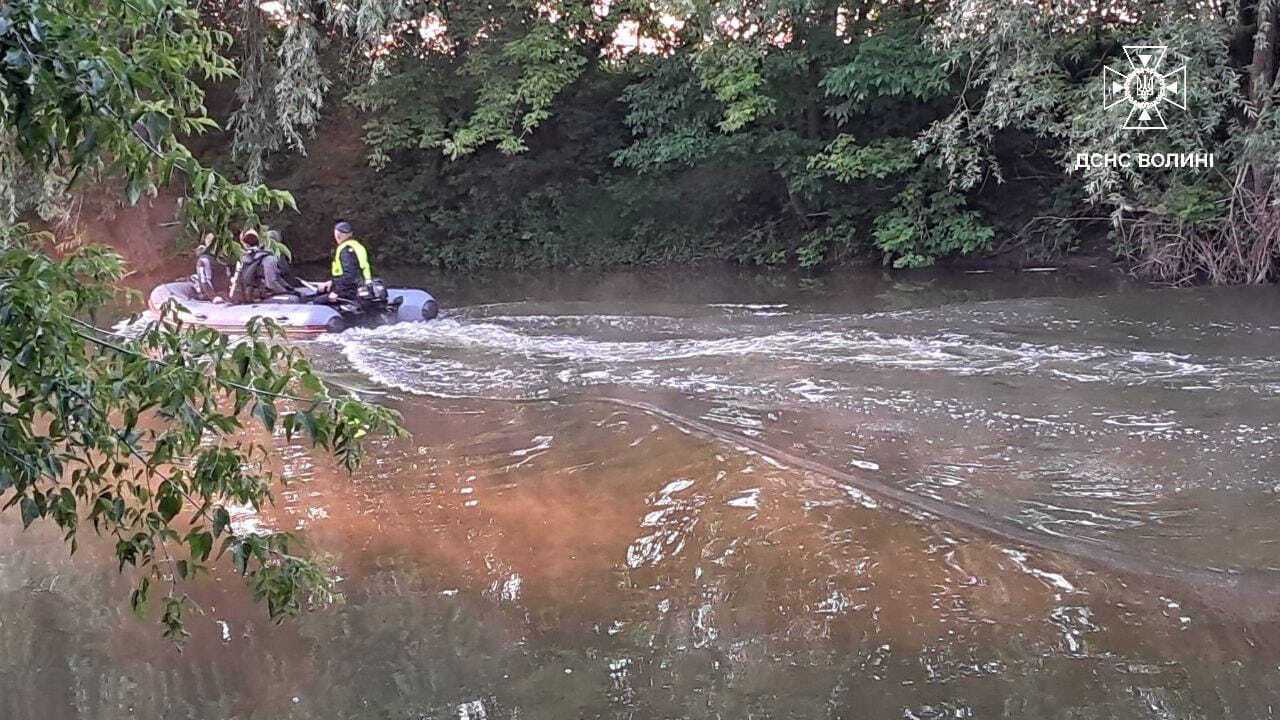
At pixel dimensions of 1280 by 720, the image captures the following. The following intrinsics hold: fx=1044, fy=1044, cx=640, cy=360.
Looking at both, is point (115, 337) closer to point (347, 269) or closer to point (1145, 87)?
point (347, 269)

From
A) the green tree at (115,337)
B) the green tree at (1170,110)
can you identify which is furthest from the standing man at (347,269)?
the green tree at (115,337)

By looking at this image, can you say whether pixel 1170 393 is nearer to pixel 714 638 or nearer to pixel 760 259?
pixel 714 638

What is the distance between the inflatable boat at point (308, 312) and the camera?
11625mm

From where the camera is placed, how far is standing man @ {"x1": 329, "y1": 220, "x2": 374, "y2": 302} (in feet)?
39.6

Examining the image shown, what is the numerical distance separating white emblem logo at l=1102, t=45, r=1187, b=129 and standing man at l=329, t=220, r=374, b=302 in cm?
866

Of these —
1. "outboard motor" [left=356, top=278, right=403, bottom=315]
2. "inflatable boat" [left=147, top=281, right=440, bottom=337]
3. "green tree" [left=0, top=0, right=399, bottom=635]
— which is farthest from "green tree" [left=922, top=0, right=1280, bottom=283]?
"green tree" [left=0, top=0, right=399, bottom=635]

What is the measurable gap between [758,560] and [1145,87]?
923 cm

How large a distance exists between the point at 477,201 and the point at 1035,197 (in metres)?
10.1

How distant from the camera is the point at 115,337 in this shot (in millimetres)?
2328

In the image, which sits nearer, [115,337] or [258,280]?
[115,337]

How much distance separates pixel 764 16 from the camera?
585 inches

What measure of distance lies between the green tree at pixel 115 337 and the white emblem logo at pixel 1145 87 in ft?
37.3

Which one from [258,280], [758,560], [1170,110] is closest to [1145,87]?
[1170,110]

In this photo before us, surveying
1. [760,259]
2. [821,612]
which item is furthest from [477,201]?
[821,612]
